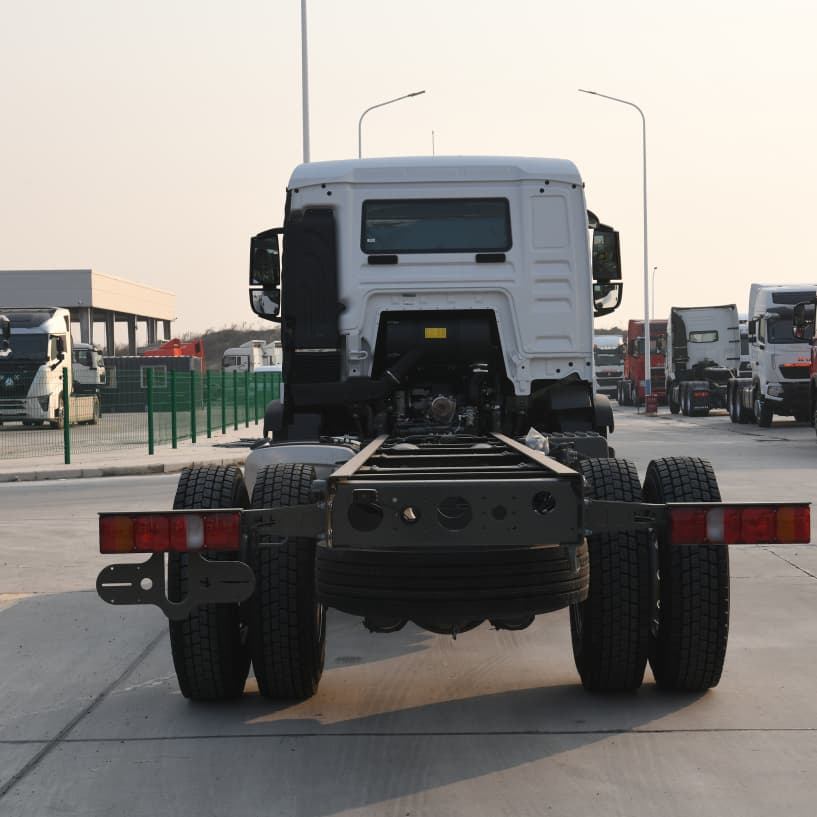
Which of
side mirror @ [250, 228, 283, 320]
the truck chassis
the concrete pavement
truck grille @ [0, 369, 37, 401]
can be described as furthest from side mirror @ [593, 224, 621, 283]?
truck grille @ [0, 369, 37, 401]

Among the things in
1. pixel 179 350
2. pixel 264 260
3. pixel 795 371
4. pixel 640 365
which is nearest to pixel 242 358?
pixel 179 350

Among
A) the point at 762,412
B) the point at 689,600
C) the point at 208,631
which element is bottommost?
the point at 762,412

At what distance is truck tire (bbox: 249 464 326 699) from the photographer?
594cm

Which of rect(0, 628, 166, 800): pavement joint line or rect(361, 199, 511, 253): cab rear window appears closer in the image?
rect(0, 628, 166, 800): pavement joint line

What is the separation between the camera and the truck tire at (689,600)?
591 cm

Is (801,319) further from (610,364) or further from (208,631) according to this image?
(610,364)

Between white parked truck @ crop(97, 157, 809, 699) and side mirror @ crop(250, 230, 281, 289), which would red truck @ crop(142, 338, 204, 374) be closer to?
side mirror @ crop(250, 230, 281, 289)

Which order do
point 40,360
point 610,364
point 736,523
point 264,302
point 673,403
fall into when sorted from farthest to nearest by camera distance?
point 610,364 → point 673,403 → point 40,360 → point 264,302 → point 736,523

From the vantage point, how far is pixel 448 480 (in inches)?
203

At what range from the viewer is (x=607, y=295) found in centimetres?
1016

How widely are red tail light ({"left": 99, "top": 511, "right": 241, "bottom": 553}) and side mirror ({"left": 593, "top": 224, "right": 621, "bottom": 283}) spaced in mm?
5214

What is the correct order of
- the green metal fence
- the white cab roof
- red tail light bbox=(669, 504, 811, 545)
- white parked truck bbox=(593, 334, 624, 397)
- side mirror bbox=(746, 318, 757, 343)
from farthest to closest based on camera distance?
1. white parked truck bbox=(593, 334, 624, 397)
2. side mirror bbox=(746, 318, 757, 343)
3. the green metal fence
4. the white cab roof
5. red tail light bbox=(669, 504, 811, 545)

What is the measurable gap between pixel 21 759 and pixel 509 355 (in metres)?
5.06

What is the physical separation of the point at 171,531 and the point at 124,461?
17457 millimetres
